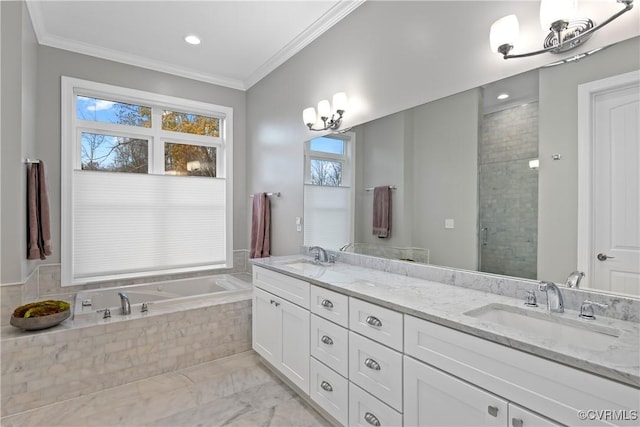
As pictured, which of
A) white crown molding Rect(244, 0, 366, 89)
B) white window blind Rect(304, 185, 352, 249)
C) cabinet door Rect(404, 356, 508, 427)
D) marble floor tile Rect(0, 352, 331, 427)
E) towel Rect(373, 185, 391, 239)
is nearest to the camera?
cabinet door Rect(404, 356, 508, 427)

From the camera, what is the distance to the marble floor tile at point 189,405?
2031mm

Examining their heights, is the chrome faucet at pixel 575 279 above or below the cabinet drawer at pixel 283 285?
above

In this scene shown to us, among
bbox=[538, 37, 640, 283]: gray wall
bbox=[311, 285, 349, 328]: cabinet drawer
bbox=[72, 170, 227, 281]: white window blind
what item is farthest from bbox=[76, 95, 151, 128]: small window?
bbox=[538, 37, 640, 283]: gray wall

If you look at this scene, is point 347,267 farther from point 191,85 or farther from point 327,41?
point 191,85

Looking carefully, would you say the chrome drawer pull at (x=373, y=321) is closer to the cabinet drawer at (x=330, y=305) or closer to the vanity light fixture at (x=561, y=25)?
the cabinet drawer at (x=330, y=305)

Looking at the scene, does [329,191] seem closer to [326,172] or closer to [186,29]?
[326,172]

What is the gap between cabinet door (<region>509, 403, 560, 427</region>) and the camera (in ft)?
3.15

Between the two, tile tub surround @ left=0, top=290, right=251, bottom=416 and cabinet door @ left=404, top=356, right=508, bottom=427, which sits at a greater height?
cabinet door @ left=404, top=356, right=508, bottom=427

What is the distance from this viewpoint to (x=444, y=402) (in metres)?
1.24

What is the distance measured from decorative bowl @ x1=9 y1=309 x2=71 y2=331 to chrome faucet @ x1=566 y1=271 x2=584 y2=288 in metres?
3.09

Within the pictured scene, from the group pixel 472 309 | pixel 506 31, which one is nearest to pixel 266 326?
pixel 472 309

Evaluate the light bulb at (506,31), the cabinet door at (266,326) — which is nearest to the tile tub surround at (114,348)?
the cabinet door at (266,326)

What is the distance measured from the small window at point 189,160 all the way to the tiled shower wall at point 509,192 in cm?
327

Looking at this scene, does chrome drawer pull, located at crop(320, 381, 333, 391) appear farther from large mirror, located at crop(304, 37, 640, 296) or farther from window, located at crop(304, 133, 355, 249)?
window, located at crop(304, 133, 355, 249)
